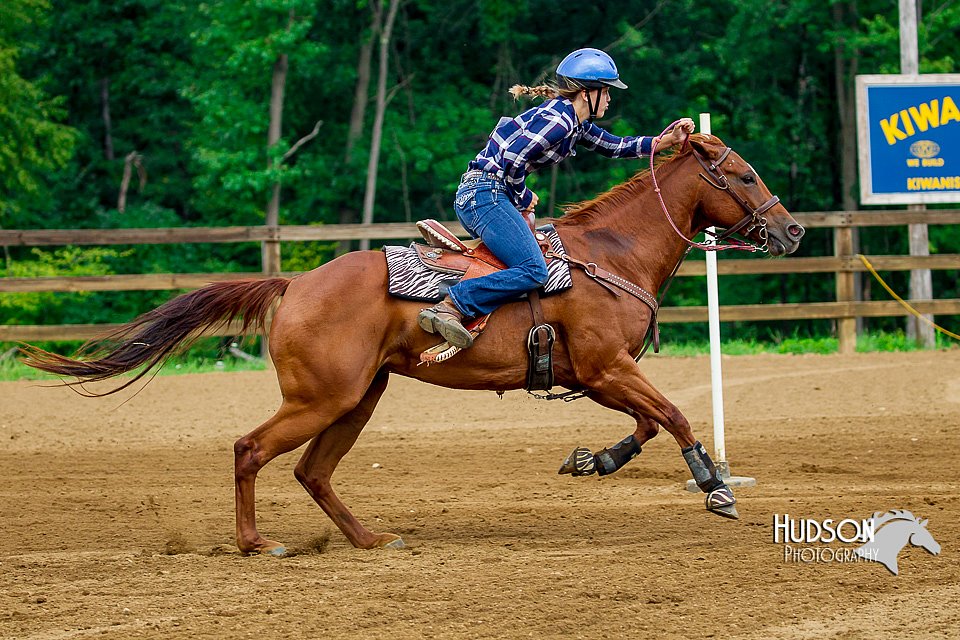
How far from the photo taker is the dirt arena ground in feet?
16.5

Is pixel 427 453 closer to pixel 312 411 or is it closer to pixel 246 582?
pixel 312 411

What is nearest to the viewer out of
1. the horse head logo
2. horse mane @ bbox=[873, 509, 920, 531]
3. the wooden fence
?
the horse head logo

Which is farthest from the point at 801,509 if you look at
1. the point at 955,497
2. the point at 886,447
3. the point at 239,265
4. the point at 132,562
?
the point at 239,265

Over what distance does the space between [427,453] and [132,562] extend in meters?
4.01

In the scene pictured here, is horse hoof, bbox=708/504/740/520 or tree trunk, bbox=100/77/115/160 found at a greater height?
tree trunk, bbox=100/77/115/160

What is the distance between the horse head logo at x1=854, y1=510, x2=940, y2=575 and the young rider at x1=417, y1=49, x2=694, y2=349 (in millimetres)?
2306

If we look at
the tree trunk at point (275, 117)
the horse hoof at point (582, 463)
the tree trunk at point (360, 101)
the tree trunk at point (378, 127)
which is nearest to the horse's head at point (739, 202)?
the horse hoof at point (582, 463)

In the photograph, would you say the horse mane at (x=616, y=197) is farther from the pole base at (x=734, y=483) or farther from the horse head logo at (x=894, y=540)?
the horse head logo at (x=894, y=540)

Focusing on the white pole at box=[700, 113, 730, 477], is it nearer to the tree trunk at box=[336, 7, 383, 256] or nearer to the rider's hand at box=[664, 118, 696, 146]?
the rider's hand at box=[664, 118, 696, 146]

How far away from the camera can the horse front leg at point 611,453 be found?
682 cm

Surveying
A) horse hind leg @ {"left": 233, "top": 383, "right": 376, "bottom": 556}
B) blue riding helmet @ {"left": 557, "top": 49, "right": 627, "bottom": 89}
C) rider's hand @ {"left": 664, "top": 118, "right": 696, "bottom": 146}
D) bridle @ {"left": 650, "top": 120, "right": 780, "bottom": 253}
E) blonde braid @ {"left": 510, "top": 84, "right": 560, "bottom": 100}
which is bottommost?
horse hind leg @ {"left": 233, "top": 383, "right": 376, "bottom": 556}

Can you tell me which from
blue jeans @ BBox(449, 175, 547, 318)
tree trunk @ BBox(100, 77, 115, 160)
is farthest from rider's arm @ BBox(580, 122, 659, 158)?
tree trunk @ BBox(100, 77, 115, 160)

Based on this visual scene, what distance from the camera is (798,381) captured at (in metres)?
12.9

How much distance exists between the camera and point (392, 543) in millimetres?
6602
